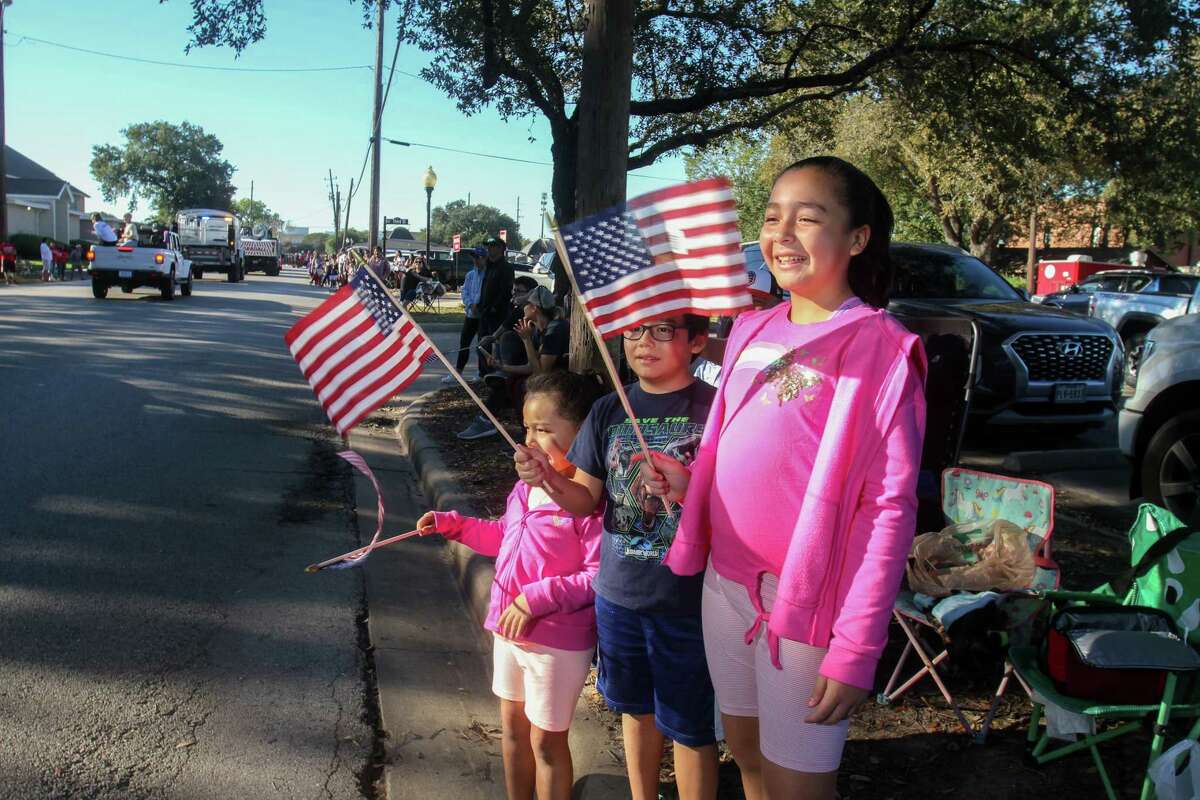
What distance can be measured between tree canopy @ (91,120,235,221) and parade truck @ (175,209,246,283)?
75759mm

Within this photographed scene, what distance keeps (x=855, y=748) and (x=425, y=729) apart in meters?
1.59

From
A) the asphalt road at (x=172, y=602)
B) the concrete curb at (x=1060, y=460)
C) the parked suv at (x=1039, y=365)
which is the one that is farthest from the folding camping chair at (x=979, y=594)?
the parked suv at (x=1039, y=365)

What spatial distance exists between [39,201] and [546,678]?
7997cm

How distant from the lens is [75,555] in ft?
16.9

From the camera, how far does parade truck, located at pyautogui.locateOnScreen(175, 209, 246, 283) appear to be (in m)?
42.2

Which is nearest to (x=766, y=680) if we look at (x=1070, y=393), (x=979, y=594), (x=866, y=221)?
(x=866, y=221)

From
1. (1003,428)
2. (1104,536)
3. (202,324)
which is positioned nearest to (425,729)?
(1104,536)

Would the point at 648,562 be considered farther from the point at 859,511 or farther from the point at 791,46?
the point at 791,46

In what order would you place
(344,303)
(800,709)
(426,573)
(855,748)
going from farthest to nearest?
(426,573) → (855,748) → (344,303) → (800,709)

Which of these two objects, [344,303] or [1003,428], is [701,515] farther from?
[1003,428]

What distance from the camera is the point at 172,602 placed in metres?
4.65

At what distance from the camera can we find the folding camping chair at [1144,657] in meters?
2.85

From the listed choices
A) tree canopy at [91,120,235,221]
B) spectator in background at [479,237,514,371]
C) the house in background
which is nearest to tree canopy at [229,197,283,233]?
tree canopy at [91,120,235,221]

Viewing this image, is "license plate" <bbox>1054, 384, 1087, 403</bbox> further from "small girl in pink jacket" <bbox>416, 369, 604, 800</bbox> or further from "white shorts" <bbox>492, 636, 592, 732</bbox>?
"white shorts" <bbox>492, 636, 592, 732</bbox>
